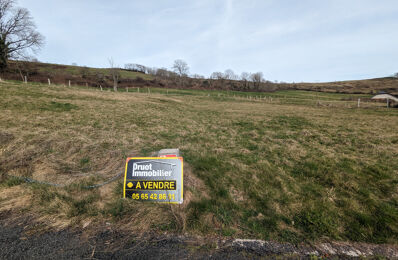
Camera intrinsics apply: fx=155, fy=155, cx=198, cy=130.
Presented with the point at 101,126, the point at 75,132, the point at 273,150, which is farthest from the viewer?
the point at 101,126

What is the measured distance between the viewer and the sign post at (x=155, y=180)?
2916 millimetres

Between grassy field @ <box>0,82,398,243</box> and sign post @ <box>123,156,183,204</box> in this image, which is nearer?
grassy field @ <box>0,82,398,243</box>

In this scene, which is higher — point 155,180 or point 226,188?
point 155,180

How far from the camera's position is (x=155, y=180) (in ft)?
9.82

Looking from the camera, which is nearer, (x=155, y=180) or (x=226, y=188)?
(x=155, y=180)

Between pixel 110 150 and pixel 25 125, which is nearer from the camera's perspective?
pixel 110 150

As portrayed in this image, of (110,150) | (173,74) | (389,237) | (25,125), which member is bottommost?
(389,237)

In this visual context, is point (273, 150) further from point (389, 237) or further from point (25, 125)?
point (25, 125)

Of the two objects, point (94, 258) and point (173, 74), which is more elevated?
point (173, 74)

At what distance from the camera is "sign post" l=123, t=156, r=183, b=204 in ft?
9.57

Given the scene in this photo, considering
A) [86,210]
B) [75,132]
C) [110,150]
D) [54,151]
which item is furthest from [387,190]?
[75,132]

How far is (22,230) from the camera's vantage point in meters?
2.30

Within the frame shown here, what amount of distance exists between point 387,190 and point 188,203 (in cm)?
460

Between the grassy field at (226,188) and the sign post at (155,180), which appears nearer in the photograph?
the grassy field at (226,188)
